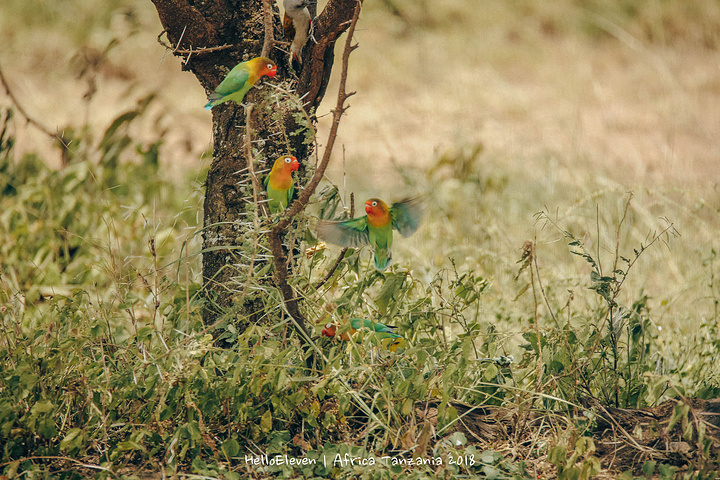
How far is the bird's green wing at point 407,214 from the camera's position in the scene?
161cm

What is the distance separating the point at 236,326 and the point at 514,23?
23.3 feet

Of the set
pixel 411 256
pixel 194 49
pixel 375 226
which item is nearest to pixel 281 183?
pixel 375 226

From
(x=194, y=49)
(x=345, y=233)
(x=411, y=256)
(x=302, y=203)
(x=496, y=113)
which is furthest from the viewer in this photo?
(x=496, y=113)

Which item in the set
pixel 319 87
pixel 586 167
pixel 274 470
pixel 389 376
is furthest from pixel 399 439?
pixel 586 167

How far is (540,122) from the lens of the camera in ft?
18.4

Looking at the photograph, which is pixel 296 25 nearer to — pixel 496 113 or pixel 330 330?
pixel 330 330

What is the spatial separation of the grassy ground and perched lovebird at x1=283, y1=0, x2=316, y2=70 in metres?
0.38

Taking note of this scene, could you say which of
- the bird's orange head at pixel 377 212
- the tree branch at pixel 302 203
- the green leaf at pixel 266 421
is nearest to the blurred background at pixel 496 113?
the tree branch at pixel 302 203

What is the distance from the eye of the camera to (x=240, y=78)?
63.2 inches

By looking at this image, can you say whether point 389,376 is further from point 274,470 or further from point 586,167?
point 586,167

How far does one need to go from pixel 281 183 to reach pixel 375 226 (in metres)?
0.27

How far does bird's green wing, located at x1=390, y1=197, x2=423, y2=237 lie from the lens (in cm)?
161

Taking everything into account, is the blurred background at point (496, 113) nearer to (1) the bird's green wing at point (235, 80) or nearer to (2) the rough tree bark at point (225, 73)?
(2) the rough tree bark at point (225, 73)

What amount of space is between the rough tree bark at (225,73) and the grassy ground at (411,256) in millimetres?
112
